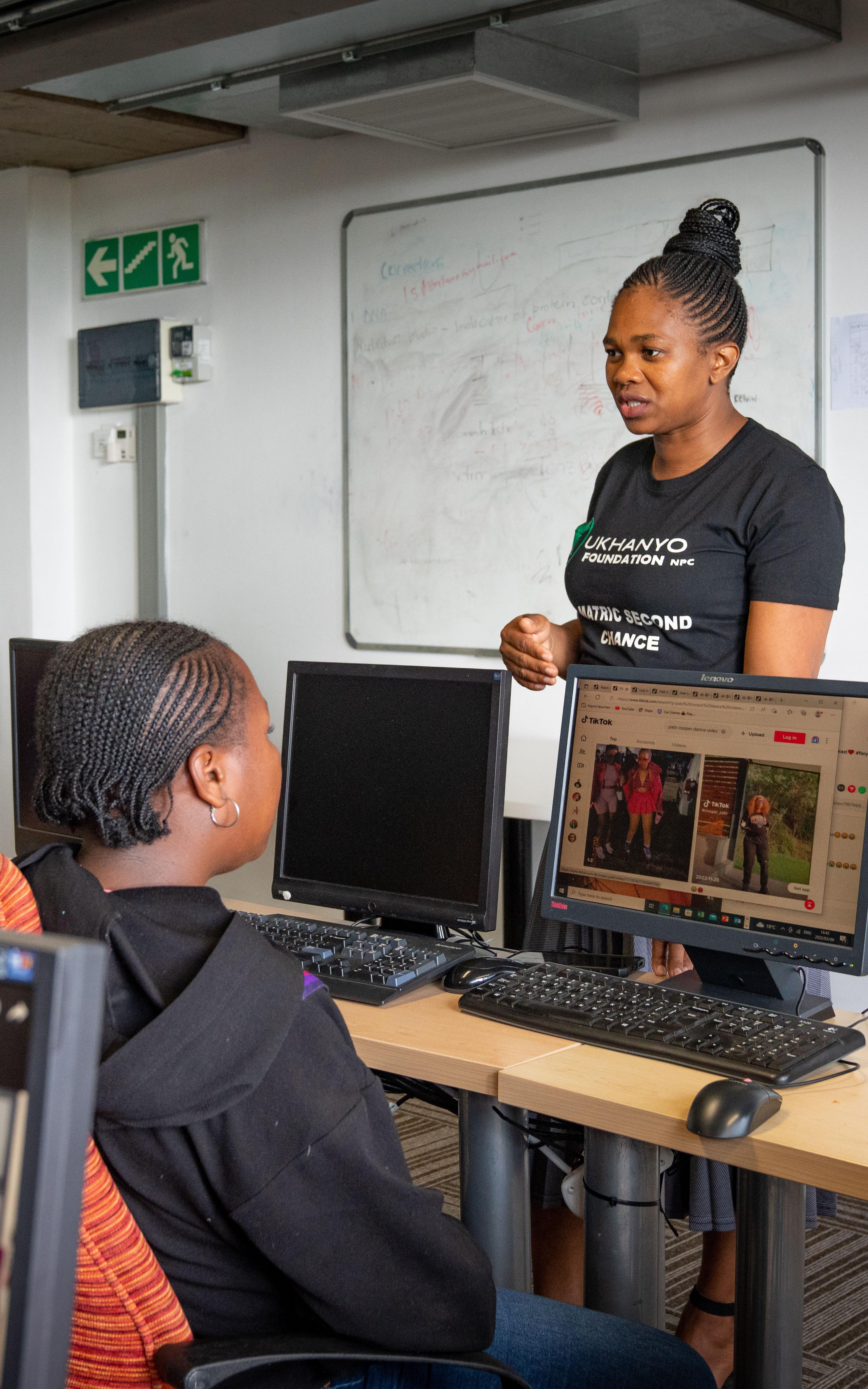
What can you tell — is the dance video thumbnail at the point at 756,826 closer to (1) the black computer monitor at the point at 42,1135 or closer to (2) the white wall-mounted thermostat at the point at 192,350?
(1) the black computer monitor at the point at 42,1135

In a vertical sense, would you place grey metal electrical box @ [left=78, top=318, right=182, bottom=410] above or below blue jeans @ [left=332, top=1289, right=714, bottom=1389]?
above

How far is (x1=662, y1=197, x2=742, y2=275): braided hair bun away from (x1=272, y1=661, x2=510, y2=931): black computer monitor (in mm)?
680

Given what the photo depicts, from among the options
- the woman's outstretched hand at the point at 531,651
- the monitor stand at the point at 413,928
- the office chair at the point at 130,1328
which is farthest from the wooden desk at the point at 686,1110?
the woman's outstretched hand at the point at 531,651

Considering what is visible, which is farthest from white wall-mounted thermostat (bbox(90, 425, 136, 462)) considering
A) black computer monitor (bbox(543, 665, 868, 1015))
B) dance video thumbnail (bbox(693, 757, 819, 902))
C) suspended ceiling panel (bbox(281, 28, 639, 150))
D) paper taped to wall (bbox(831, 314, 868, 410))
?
dance video thumbnail (bbox(693, 757, 819, 902))

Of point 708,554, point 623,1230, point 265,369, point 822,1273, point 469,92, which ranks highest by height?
point 469,92

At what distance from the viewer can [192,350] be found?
15.0 ft

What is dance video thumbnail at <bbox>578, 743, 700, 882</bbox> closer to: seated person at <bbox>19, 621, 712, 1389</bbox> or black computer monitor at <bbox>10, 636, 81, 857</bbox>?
seated person at <bbox>19, 621, 712, 1389</bbox>

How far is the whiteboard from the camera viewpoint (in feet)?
10.9

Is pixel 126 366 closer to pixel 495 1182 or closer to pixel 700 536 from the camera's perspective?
pixel 700 536

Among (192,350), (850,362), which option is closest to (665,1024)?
(850,362)

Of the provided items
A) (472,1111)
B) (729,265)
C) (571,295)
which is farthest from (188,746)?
(571,295)

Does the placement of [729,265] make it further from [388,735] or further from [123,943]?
[123,943]

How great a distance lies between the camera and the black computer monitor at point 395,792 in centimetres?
192

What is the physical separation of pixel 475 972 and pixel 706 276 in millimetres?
1027
